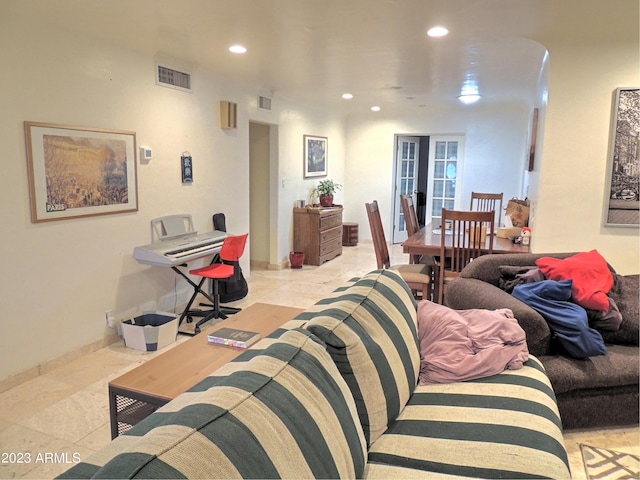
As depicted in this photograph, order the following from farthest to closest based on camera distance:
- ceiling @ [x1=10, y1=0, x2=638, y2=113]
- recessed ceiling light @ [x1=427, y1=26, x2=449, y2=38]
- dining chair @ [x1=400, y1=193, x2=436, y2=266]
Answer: dining chair @ [x1=400, y1=193, x2=436, y2=266] → recessed ceiling light @ [x1=427, y1=26, x2=449, y2=38] → ceiling @ [x1=10, y1=0, x2=638, y2=113]

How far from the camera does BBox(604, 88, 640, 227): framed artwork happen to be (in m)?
3.35

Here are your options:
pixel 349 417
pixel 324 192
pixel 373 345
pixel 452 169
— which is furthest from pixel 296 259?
pixel 349 417

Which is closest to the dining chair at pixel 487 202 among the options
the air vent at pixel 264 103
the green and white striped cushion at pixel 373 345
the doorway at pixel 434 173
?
the doorway at pixel 434 173

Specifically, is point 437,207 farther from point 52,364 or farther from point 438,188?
point 52,364

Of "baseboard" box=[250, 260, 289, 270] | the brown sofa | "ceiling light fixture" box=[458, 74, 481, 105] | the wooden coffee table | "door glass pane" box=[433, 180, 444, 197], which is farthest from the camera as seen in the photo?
"door glass pane" box=[433, 180, 444, 197]

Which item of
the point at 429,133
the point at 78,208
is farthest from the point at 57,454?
the point at 429,133

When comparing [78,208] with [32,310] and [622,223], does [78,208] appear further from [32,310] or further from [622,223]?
[622,223]

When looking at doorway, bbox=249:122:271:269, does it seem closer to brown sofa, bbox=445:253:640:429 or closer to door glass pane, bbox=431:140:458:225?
door glass pane, bbox=431:140:458:225

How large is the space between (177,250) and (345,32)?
2182mm

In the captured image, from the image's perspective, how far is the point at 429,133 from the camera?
307 inches

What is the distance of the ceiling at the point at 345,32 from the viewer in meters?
2.77

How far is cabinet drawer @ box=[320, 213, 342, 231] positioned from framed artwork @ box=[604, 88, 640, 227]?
3.83 meters

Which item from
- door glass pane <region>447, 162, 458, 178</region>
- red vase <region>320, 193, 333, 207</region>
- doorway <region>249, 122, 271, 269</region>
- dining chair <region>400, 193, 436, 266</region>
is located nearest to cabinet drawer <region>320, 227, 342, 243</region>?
red vase <region>320, 193, 333, 207</region>

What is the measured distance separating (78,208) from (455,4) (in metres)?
2.90
